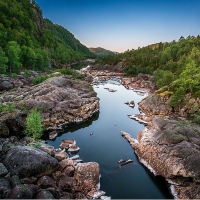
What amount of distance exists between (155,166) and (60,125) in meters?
21.7

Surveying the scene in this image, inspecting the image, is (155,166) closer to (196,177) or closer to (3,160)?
(196,177)

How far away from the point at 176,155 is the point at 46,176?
15.8 metres

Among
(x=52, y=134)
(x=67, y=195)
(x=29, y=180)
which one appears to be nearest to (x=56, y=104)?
(x=52, y=134)

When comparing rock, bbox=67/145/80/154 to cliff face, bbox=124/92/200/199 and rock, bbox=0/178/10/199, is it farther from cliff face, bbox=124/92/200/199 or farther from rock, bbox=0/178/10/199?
rock, bbox=0/178/10/199

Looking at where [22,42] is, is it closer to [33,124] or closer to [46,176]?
[33,124]

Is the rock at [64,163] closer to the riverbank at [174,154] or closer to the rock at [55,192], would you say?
the rock at [55,192]

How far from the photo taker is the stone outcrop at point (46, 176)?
18.1m

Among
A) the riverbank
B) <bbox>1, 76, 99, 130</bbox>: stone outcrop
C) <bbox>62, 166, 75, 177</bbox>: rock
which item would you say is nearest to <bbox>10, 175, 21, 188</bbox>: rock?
<bbox>62, 166, 75, 177</bbox>: rock

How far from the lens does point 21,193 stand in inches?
630

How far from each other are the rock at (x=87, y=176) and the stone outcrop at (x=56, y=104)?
17.6 meters

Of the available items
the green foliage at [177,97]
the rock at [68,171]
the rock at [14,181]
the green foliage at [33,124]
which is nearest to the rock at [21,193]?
the rock at [14,181]

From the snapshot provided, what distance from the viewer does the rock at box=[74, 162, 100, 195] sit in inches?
836

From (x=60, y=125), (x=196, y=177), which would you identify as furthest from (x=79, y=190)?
(x=60, y=125)

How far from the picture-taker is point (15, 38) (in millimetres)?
93000
